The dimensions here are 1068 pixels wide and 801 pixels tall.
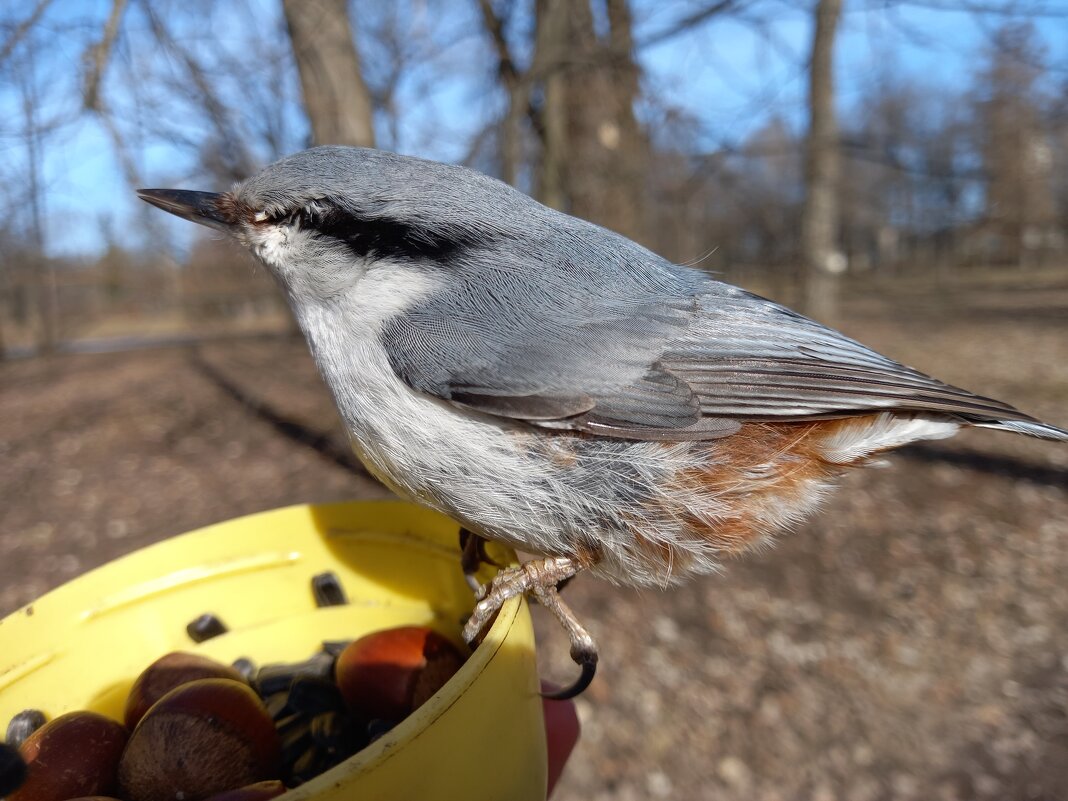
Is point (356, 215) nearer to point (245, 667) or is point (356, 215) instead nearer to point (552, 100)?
point (245, 667)

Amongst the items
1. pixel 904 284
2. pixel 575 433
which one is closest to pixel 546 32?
pixel 575 433

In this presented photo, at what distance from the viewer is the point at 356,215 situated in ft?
4.19

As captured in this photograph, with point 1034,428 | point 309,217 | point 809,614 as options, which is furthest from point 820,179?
point 309,217

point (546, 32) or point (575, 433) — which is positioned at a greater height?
point (546, 32)

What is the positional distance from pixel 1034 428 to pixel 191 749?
1.75 metres

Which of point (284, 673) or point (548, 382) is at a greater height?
point (548, 382)

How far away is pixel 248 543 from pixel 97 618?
0.30m

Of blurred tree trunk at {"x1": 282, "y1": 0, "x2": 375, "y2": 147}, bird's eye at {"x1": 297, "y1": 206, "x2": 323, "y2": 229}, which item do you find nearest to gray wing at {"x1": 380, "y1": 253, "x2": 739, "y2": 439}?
bird's eye at {"x1": 297, "y1": 206, "x2": 323, "y2": 229}

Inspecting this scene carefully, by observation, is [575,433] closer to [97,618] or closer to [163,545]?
[163,545]

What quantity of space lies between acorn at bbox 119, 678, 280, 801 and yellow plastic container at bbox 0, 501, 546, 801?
0.28 m

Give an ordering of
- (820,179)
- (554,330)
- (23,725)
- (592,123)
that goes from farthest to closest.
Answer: (820,179), (592,123), (554,330), (23,725)

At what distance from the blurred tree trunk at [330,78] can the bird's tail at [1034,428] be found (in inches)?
130

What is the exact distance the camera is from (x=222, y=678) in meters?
1.18

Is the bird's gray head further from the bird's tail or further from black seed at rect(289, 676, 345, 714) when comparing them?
the bird's tail
